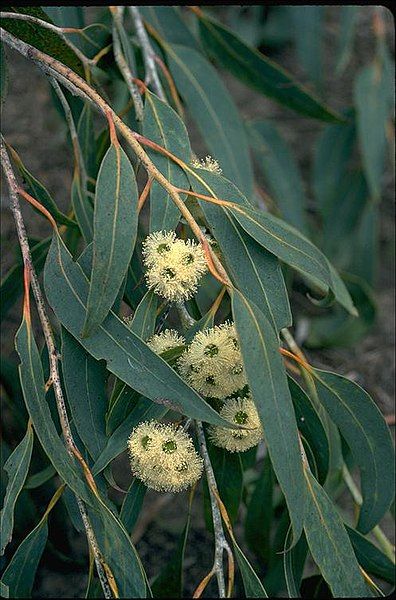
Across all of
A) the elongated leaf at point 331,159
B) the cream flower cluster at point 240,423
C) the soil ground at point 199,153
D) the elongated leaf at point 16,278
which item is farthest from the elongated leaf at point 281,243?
the elongated leaf at point 331,159

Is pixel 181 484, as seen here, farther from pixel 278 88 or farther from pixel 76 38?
pixel 278 88

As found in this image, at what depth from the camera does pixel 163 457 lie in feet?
2.63

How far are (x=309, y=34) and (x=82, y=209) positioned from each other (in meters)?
1.13

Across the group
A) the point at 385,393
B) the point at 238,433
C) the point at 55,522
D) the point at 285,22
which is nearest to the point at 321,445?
the point at 238,433

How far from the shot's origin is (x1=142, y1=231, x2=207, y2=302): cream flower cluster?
31.5 inches

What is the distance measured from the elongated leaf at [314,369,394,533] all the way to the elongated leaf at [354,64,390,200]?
3.05 feet

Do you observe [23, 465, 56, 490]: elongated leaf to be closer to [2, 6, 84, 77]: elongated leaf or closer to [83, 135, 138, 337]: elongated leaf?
[83, 135, 138, 337]: elongated leaf

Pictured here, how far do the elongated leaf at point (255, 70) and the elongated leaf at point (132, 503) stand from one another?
81cm

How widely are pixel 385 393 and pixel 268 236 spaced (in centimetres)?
115

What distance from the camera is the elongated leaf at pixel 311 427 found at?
1.00 meters

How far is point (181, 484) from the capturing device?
0.81 metres

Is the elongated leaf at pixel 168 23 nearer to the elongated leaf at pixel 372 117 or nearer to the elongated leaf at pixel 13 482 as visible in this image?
the elongated leaf at pixel 372 117

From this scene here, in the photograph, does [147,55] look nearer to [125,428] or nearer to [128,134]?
[128,134]

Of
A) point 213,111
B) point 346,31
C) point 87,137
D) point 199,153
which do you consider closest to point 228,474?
point 87,137
